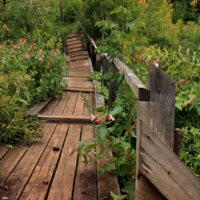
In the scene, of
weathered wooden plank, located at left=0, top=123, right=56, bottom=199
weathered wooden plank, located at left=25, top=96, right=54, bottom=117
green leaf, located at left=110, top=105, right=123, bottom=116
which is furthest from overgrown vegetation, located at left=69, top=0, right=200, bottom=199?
weathered wooden plank, located at left=25, top=96, right=54, bottom=117

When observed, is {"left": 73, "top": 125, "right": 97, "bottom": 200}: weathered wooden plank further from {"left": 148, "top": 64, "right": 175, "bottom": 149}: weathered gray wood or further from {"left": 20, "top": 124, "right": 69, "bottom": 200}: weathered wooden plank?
{"left": 148, "top": 64, "right": 175, "bottom": 149}: weathered gray wood

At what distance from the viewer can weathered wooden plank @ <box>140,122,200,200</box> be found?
1.21 meters

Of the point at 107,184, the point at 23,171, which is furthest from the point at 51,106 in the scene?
the point at 107,184

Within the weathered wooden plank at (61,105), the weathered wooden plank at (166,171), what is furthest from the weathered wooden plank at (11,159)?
the weathered wooden plank at (166,171)

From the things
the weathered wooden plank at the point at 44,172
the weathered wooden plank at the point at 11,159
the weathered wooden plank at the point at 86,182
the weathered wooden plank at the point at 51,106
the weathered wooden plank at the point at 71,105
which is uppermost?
the weathered wooden plank at the point at 51,106

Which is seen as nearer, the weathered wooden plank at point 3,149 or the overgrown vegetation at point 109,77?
the overgrown vegetation at point 109,77

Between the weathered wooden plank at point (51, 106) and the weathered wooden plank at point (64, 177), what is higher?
the weathered wooden plank at point (51, 106)

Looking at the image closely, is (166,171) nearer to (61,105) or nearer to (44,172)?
(44,172)

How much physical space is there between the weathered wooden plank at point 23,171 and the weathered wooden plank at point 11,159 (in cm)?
5

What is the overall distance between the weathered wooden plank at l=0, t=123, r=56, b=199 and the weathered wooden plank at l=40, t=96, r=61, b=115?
1064 mm

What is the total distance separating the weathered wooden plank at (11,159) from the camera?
237 cm

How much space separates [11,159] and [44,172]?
49 centimetres

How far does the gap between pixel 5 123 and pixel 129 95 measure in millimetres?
1751

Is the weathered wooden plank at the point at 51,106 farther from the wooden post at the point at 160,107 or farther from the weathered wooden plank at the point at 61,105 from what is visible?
the wooden post at the point at 160,107
